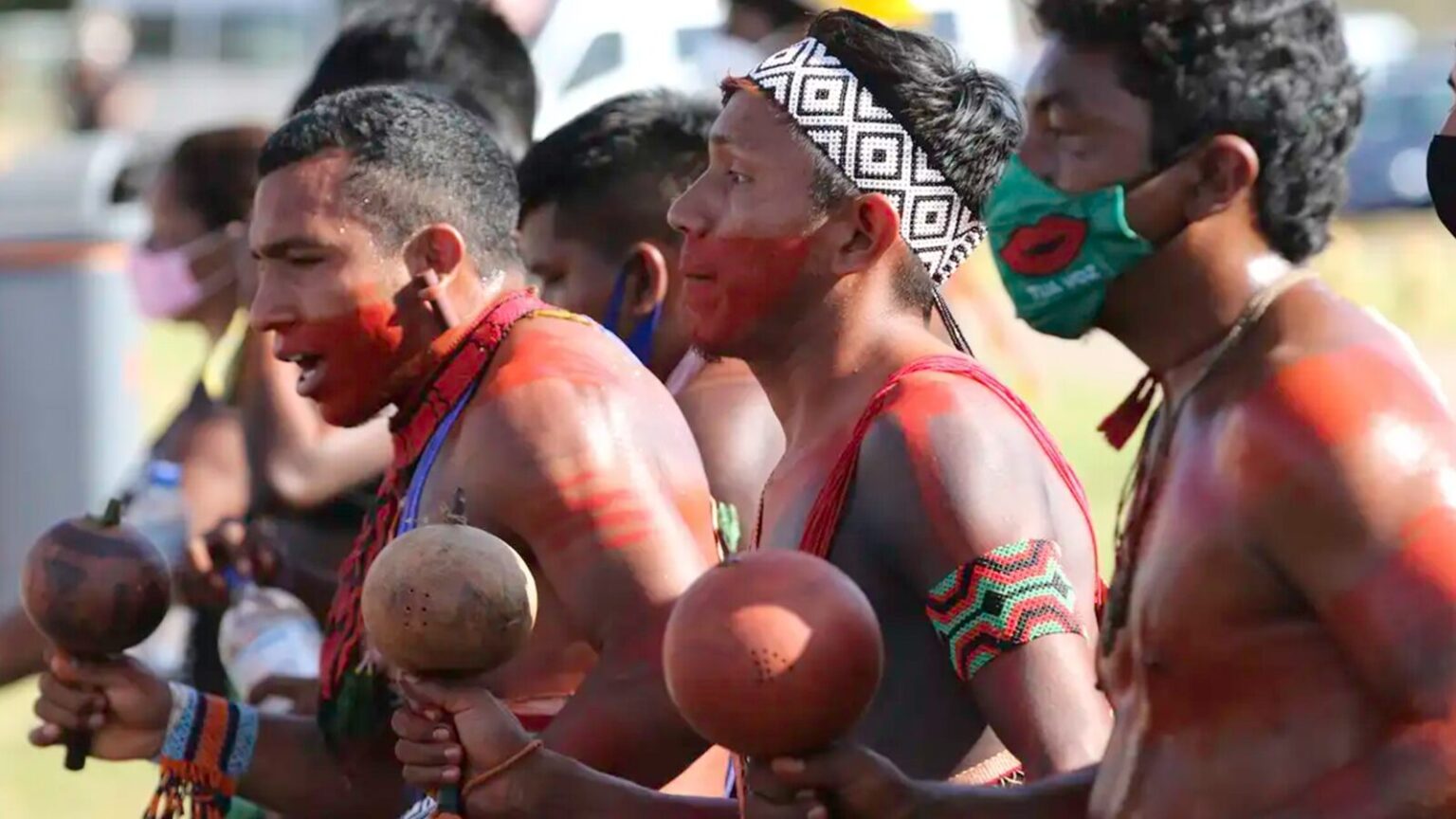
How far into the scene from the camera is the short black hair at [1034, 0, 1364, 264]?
10.6 feet

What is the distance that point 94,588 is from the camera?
4457 mm

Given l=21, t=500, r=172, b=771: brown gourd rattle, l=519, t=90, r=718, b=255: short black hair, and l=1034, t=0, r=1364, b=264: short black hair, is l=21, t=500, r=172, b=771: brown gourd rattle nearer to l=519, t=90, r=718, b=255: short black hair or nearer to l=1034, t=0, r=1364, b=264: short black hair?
l=519, t=90, r=718, b=255: short black hair

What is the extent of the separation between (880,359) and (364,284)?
1.17 m

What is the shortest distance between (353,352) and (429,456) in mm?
287

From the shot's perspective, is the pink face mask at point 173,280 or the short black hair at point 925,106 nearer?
the short black hair at point 925,106

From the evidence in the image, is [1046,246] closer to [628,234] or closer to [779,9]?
[628,234]

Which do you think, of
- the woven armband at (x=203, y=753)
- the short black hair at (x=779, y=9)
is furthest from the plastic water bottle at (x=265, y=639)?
the short black hair at (x=779, y=9)

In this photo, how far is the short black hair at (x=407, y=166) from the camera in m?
4.74

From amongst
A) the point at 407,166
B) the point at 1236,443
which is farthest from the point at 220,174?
the point at 1236,443

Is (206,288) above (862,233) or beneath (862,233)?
beneath

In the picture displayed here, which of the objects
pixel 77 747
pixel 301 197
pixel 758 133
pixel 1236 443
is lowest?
pixel 77 747

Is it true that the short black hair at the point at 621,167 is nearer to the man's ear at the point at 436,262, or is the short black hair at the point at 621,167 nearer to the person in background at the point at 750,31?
the man's ear at the point at 436,262

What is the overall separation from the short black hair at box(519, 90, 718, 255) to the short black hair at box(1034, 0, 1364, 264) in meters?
2.36

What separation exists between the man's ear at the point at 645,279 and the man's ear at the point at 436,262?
0.82 meters
